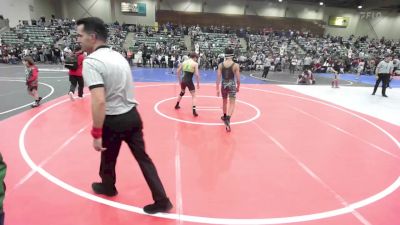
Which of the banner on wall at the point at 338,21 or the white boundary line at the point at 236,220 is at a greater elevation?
the banner on wall at the point at 338,21

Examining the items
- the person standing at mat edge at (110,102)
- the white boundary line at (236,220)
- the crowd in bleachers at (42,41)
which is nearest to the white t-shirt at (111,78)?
the person standing at mat edge at (110,102)

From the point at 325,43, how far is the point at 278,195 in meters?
30.2

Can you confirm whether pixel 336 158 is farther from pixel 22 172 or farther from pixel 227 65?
pixel 22 172

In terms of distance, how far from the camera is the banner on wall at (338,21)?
120 feet

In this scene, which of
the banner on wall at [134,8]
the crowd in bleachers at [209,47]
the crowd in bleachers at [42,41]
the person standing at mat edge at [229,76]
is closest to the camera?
the person standing at mat edge at [229,76]

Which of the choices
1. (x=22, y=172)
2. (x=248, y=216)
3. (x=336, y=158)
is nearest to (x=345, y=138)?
(x=336, y=158)

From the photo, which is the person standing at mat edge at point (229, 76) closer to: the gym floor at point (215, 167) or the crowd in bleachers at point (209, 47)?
the gym floor at point (215, 167)

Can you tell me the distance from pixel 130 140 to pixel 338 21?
1601 inches

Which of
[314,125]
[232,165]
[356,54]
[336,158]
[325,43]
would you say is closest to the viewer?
[232,165]

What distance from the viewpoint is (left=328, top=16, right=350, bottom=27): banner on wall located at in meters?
36.6

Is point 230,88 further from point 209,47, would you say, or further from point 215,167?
point 209,47

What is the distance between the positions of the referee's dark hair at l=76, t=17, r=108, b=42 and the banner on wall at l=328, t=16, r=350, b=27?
40.4 metres

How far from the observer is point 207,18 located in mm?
33375

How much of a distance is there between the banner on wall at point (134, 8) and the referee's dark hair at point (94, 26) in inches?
1220
